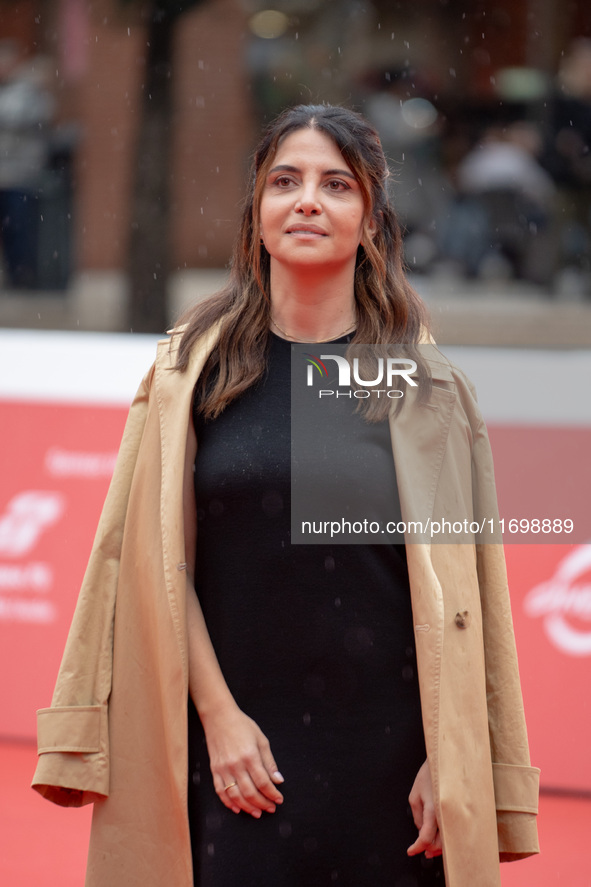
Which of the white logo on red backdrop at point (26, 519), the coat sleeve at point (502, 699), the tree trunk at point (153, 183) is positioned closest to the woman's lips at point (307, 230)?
the coat sleeve at point (502, 699)

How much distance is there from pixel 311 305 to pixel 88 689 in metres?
0.99

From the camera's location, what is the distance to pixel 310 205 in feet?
7.72

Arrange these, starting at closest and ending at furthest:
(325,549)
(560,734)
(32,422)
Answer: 1. (325,549)
2. (560,734)
3. (32,422)

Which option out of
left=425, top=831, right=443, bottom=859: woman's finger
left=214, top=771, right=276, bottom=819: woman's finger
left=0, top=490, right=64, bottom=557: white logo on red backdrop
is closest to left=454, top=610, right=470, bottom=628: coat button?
left=425, top=831, right=443, bottom=859: woman's finger

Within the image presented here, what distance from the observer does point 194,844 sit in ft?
7.84

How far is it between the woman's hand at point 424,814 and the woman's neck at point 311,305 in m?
0.98

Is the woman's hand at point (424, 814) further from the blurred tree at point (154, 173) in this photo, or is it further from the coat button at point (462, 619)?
the blurred tree at point (154, 173)

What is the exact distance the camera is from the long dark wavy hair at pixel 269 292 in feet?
7.97

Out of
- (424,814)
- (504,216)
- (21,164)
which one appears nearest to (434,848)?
(424,814)

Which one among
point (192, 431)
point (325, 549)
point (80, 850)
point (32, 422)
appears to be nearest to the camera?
point (325, 549)

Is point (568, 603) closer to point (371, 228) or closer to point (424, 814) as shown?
point (424, 814)

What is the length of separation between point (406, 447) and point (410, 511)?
0.15 m

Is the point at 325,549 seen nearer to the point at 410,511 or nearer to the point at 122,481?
the point at 410,511

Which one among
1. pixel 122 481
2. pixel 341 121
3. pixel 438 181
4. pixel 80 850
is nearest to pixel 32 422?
pixel 80 850
